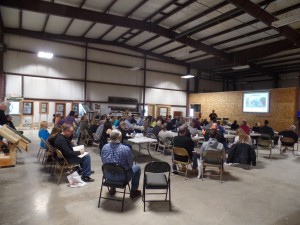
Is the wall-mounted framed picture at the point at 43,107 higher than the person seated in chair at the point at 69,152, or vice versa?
the wall-mounted framed picture at the point at 43,107

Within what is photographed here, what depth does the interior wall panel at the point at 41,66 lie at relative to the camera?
1170cm

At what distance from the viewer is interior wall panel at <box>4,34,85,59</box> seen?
11688 millimetres

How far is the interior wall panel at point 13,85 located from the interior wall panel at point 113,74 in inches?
156

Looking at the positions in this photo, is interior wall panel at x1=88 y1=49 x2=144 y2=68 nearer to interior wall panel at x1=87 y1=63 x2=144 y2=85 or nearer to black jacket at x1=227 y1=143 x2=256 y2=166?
interior wall panel at x1=87 y1=63 x2=144 y2=85

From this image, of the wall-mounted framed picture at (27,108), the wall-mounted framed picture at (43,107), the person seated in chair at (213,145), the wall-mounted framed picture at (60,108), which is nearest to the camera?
the person seated in chair at (213,145)

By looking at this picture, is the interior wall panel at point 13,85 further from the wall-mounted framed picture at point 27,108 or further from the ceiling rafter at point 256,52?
the ceiling rafter at point 256,52

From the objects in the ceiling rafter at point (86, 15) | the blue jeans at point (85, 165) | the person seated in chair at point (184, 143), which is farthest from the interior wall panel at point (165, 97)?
the blue jeans at point (85, 165)

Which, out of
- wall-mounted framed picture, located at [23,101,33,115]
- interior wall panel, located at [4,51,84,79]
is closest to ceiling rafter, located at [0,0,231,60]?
interior wall panel, located at [4,51,84,79]

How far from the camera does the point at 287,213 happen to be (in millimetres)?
3203

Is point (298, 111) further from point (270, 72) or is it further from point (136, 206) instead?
point (136, 206)

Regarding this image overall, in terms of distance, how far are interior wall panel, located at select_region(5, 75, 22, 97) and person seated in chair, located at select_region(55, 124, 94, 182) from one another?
31.8 feet

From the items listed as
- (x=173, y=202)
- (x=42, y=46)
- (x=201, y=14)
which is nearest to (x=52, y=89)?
(x=42, y=46)

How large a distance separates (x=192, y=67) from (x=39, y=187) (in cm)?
1618

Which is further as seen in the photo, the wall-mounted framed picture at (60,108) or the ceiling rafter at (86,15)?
the wall-mounted framed picture at (60,108)
